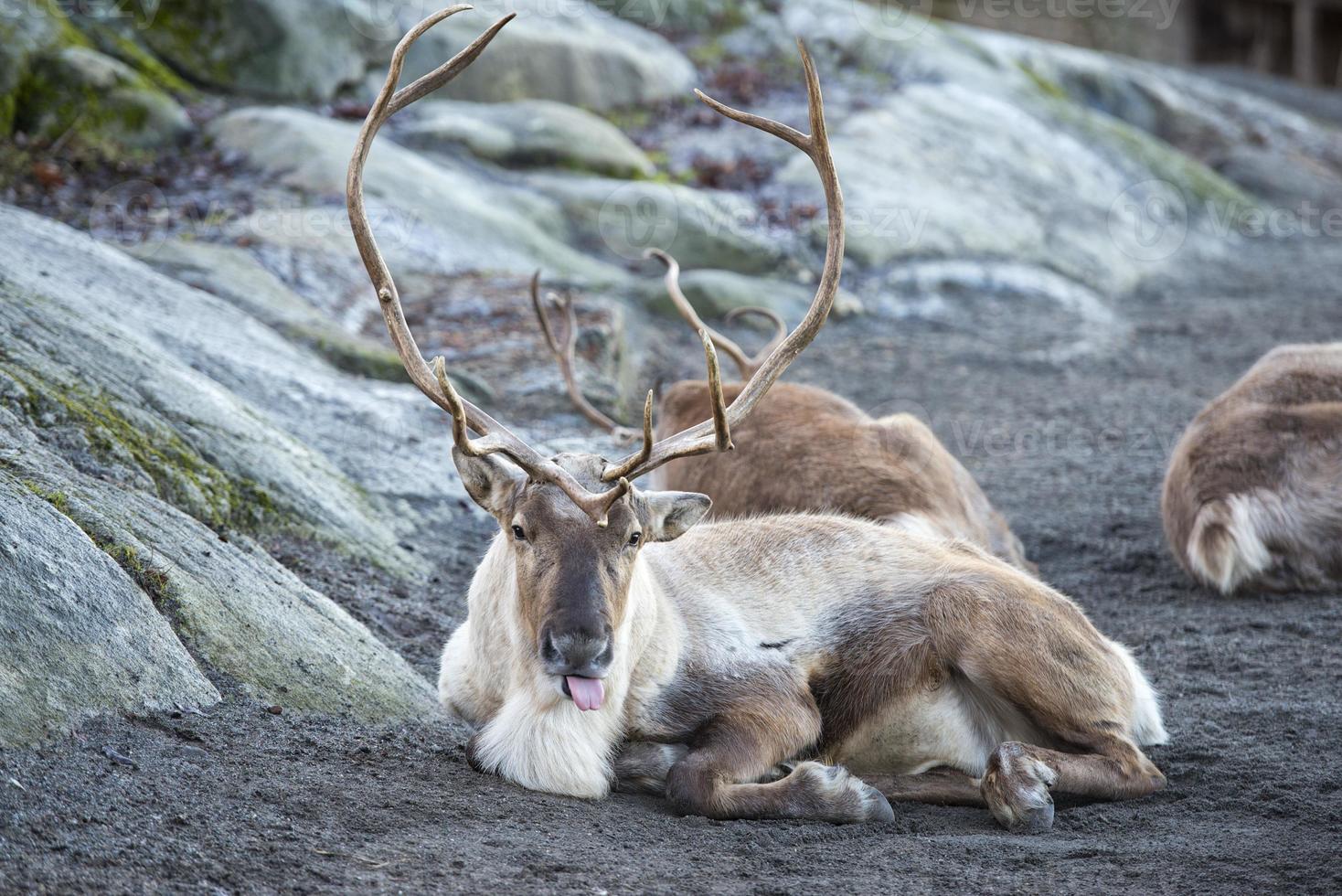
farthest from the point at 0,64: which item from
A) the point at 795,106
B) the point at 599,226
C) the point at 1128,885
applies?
the point at 1128,885

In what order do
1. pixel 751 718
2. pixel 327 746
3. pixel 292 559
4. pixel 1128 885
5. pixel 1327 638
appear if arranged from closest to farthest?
1. pixel 1128 885
2. pixel 327 746
3. pixel 751 718
4. pixel 292 559
5. pixel 1327 638

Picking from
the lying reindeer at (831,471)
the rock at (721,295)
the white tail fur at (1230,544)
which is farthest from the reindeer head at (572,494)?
the rock at (721,295)

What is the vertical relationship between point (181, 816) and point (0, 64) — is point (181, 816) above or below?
below

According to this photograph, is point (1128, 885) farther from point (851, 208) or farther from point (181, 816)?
point (851, 208)

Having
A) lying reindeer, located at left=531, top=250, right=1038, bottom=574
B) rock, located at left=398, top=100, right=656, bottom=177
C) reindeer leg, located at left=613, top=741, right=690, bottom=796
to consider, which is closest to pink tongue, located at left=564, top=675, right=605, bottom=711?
reindeer leg, located at left=613, top=741, right=690, bottom=796

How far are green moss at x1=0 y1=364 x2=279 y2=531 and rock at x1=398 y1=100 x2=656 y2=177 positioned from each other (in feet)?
23.8

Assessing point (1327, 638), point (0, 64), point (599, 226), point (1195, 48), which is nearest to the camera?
point (1327, 638)

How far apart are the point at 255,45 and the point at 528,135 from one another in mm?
2462

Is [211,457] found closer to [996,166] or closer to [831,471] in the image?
[831,471]

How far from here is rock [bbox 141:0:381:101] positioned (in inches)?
473

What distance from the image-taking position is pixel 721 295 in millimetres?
10867

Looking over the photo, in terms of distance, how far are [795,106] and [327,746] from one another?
12120 millimetres

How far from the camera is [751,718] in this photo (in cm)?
422

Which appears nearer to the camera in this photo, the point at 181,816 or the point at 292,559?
the point at 181,816
